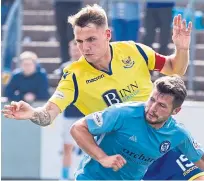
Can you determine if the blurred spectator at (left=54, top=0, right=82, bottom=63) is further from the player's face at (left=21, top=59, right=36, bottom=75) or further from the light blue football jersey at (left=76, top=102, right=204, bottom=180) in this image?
the light blue football jersey at (left=76, top=102, right=204, bottom=180)

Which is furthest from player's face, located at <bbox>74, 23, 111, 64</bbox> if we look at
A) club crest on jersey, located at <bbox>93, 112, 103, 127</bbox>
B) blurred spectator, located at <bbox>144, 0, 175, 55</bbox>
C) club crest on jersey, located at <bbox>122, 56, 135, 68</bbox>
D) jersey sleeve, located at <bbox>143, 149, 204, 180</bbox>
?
blurred spectator, located at <bbox>144, 0, 175, 55</bbox>

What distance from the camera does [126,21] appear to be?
11.1 m

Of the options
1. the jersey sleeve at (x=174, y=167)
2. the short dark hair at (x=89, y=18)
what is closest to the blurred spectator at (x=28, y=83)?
the jersey sleeve at (x=174, y=167)

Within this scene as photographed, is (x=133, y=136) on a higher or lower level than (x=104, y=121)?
lower

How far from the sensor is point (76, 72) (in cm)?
670

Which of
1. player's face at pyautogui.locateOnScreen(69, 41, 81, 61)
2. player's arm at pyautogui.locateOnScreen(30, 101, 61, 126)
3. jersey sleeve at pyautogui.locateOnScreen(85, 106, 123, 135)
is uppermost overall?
jersey sleeve at pyautogui.locateOnScreen(85, 106, 123, 135)

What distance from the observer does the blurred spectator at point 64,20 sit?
1141 cm

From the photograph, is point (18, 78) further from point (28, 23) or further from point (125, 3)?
point (28, 23)

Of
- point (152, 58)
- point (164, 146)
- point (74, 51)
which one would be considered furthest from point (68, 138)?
point (164, 146)

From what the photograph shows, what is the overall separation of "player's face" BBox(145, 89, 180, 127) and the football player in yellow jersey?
2.51ft

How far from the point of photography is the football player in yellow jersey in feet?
21.5

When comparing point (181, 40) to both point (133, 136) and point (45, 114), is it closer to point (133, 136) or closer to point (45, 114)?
point (133, 136)

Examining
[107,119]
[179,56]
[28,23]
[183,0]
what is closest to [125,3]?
[183,0]

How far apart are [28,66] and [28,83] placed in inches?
8.8
